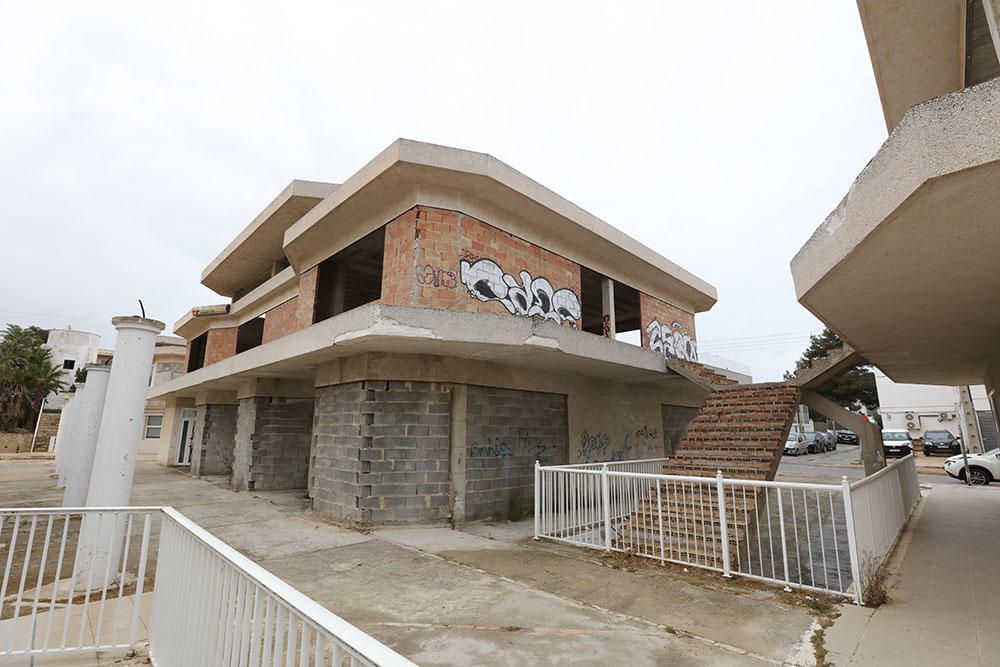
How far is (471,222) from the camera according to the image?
9977 millimetres

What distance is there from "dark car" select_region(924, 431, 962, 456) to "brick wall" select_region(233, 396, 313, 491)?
116 ft

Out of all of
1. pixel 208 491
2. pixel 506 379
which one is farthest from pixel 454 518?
pixel 208 491

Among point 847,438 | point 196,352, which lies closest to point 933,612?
point 196,352

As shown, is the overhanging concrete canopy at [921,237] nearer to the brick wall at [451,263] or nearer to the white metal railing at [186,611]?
the white metal railing at [186,611]

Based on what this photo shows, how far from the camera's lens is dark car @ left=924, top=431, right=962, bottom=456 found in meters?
28.0

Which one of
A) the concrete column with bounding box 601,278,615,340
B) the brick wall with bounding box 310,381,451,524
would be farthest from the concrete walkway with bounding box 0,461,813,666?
the concrete column with bounding box 601,278,615,340

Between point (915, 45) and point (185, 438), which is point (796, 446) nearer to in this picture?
point (915, 45)

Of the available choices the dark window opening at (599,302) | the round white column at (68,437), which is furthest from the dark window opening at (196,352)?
the dark window opening at (599,302)

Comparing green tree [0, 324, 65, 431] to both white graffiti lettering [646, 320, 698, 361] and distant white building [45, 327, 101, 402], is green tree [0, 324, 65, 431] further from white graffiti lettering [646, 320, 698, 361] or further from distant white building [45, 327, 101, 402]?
white graffiti lettering [646, 320, 698, 361]

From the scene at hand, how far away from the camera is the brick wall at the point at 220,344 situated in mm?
19188

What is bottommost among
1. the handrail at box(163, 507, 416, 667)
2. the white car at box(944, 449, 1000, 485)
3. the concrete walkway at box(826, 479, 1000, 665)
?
the concrete walkway at box(826, 479, 1000, 665)

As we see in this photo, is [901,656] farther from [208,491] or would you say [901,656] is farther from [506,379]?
[208,491]

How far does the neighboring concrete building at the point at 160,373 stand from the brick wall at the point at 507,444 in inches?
903

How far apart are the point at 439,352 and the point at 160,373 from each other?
88.4 feet
